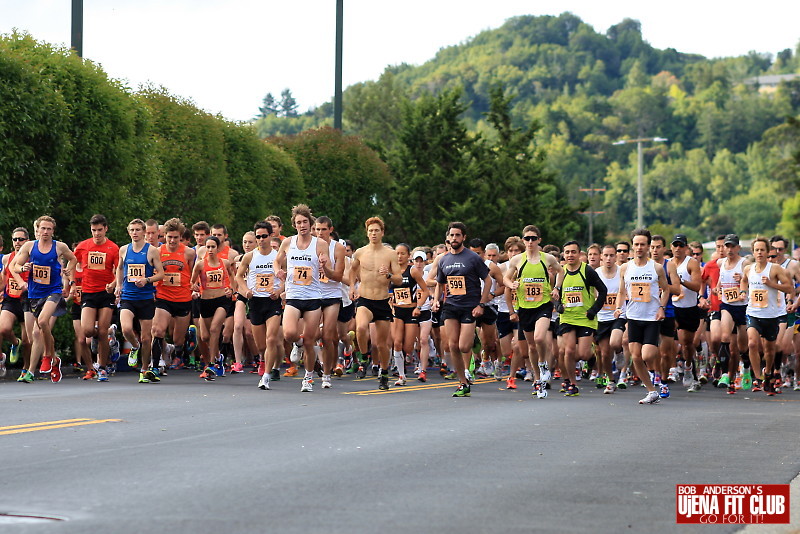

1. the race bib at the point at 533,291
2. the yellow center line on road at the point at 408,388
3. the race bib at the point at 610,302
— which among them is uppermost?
the race bib at the point at 533,291

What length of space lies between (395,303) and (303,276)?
9.36 ft

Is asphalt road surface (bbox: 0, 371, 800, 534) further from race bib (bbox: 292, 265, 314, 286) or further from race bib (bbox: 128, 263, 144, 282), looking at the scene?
race bib (bbox: 128, 263, 144, 282)

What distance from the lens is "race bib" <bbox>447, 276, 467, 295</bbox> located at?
16312 mm

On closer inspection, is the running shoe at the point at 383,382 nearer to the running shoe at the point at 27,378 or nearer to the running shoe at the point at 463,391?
the running shoe at the point at 463,391

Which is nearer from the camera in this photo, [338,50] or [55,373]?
[55,373]

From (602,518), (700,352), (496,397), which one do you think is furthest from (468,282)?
(602,518)

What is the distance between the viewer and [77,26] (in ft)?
71.0

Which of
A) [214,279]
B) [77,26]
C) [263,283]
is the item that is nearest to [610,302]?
[263,283]

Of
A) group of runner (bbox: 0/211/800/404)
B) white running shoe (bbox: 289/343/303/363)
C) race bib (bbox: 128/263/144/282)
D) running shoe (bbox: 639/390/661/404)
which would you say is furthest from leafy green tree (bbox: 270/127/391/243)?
running shoe (bbox: 639/390/661/404)

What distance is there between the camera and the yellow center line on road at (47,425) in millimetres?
10888

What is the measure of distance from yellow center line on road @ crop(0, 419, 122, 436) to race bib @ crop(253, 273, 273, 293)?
20.2ft

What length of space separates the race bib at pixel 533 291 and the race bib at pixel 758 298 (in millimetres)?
3044

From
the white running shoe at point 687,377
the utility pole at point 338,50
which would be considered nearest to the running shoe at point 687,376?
the white running shoe at point 687,377

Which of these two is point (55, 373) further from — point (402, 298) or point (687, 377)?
point (687, 377)
